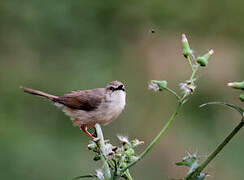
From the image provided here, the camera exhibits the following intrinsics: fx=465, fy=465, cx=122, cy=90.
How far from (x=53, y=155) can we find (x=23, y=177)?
617 mm

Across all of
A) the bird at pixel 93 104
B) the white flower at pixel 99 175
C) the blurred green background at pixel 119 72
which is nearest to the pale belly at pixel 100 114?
the bird at pixel 93 104

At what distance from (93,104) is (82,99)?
0.14m

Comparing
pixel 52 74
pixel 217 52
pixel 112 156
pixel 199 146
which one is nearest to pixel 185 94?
pixel 112 156

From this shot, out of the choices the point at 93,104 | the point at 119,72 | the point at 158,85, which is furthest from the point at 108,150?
the point at 119,72

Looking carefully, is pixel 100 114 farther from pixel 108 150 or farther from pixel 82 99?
pixel 108 150

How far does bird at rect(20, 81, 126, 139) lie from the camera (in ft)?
14.8

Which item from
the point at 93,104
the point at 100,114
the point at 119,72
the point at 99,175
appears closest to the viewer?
the point at 99,175

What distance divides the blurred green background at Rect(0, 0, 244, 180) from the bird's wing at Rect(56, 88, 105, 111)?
2.23 metres

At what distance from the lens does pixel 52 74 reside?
27.6 feet

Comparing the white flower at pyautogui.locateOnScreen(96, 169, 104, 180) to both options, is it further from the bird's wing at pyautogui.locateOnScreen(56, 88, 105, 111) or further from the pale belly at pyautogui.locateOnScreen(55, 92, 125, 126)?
the bird's wing at pyautogui.locateOnScreen(56, 88, 105, 111)

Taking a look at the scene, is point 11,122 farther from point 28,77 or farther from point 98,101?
point 98,101

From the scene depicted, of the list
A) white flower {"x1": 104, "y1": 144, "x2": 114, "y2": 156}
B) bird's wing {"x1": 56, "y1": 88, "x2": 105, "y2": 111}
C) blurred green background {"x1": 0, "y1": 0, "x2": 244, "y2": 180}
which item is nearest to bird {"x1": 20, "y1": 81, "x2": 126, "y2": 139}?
bird's wing {"x1": 56, "y1": 88, "x2": 105, "y2": 111}

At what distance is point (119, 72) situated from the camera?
28.0ft

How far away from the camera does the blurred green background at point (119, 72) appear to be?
7.32m
